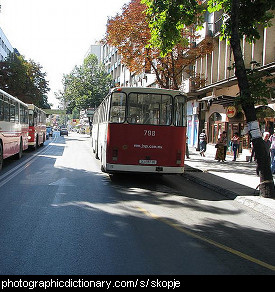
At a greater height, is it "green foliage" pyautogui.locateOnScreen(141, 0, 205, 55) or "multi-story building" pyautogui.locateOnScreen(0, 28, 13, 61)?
"multi-story building" pyautogui.locateOnScreen(0, 28, 13, 61)

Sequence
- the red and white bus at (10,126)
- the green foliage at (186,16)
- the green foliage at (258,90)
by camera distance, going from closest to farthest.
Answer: the green foliage at (258,90) < the green foliage at (186,16) < the red and white bus at (10,126)

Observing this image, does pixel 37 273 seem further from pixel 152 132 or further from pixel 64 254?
pixel 152 132

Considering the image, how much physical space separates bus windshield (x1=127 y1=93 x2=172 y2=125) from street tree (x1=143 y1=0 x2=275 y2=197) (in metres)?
1.91

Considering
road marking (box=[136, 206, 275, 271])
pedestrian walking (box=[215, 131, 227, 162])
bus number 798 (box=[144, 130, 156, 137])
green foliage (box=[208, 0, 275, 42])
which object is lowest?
road marking (box=[136, 206, 275, 271])

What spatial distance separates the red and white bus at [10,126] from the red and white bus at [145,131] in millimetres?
4328

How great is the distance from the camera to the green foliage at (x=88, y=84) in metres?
63.7

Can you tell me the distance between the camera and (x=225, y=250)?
5.21 meters

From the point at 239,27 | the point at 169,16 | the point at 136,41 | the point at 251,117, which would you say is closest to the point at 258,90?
the point at 251,117

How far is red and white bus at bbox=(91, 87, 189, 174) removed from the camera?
37.5 feet

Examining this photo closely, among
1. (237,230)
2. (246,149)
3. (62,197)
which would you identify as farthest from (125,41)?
(237,230)

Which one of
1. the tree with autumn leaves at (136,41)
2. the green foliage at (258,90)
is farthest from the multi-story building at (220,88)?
the green foliage at (258,90)

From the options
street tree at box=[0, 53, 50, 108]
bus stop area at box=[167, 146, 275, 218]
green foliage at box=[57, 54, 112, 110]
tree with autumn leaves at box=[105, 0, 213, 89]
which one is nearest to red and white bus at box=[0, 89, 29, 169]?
bus stop area at box=[167, 146, 275, 218]

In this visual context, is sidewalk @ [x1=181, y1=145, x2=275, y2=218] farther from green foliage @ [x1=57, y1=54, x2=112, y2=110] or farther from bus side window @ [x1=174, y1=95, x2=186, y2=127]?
green foliage @ [x1=57, y1=54, x2=112, y2=110]

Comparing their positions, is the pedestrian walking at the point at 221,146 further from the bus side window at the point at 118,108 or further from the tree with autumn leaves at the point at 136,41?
the bus side window at the point at 118,108
